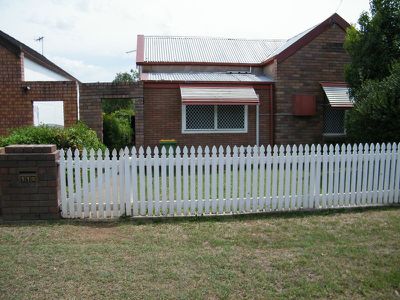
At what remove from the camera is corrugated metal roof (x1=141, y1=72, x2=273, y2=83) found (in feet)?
44.4

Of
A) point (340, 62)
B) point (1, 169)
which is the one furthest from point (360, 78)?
point (1, 169)

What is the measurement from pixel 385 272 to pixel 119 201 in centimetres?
391

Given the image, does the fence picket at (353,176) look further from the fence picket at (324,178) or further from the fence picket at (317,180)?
the fence picket at (317,180)

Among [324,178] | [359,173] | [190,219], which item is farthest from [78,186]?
[359,173]

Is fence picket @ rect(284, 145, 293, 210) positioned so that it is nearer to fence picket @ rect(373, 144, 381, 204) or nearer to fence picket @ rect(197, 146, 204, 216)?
fence picket @ rect(197, 146, 204, 216)

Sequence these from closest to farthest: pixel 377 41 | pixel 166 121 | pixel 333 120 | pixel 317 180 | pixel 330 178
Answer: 1. pixel 317 180
2. pixel 330 178
3. pixel 377 41
4. pixel 166 121
5. pixel 333 120

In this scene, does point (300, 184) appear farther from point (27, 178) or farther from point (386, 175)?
point (27, 178)

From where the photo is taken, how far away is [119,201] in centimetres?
614

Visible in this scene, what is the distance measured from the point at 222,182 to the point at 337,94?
874 cm

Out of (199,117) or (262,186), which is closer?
(262,186)

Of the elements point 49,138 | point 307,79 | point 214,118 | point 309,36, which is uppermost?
point 309,36

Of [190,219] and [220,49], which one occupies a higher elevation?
[220,49]

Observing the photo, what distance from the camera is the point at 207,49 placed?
55.0ft

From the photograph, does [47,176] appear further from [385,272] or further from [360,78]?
[360,78]
